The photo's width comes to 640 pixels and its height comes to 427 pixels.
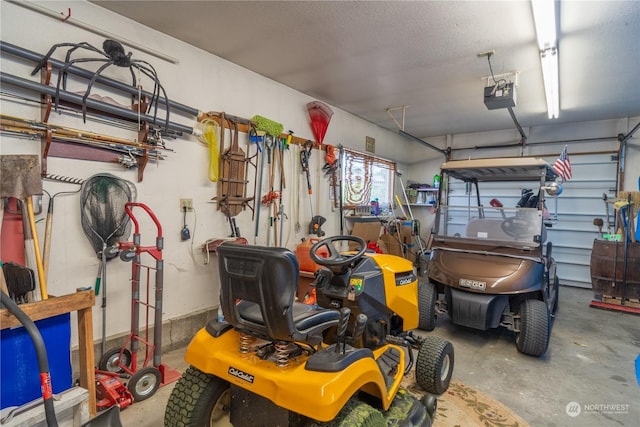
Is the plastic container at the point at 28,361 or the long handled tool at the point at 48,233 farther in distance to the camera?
the long handled tool at the point at 48,233

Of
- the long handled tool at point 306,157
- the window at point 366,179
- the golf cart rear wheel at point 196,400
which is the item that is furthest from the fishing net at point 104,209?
the window at point 366,179

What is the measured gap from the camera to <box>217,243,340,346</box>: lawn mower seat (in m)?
1.26

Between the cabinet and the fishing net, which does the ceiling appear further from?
the cabinet

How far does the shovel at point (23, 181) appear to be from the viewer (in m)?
1.71

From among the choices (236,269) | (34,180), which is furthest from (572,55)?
(34,180)

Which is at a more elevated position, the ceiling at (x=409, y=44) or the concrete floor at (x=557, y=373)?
the ceiling at (x=409, y=44)

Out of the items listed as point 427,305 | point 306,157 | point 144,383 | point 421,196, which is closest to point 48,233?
point 144,383

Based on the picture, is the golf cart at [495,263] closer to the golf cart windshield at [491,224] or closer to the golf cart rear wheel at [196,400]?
the golf cart windshield at [491,224]

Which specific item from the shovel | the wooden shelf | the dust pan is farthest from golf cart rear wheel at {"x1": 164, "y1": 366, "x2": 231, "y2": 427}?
the dust pan

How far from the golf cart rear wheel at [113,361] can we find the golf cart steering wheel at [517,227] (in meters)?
3.82

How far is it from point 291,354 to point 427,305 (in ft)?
7.42

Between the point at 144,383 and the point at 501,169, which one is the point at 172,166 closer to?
the point at 144,383

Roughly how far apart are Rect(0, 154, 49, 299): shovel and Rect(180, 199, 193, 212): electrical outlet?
129 centimetres

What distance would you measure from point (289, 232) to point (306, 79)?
6.36ft
